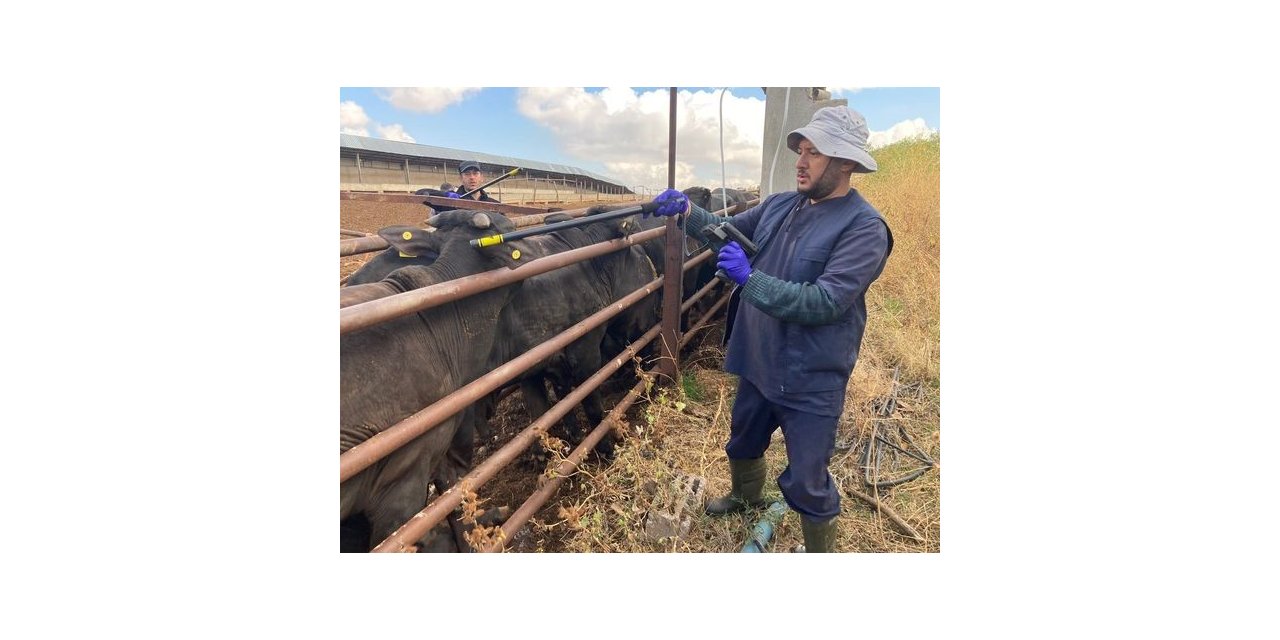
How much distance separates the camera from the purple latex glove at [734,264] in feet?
7.13

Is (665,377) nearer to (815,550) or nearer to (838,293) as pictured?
(815,550)

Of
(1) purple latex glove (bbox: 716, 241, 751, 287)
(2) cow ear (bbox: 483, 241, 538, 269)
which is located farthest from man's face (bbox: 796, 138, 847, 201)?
(2) cow ear (bbox: 483, 241, 538, 269)

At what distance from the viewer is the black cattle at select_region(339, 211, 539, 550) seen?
1.85 m

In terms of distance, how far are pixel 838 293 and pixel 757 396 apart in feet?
2.42

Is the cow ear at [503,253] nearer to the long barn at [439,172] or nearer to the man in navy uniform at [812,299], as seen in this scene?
the long barn at [439,172]

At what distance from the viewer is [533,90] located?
2113mm

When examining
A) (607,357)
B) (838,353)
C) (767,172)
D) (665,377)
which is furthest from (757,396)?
(767,172)

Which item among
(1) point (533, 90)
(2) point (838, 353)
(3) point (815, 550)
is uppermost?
(1) point (533, 90)

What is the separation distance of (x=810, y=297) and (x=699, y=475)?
145 cm

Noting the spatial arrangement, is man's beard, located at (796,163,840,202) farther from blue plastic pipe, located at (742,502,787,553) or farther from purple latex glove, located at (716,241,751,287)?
blue plastic pipe, located at (742,502,787,553)

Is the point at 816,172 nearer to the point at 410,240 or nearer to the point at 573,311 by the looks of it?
the point at 410,240

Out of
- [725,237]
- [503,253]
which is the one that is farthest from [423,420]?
[725,237]

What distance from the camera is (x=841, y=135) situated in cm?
202

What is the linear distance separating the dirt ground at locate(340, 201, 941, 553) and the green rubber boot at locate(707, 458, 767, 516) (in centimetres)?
5
